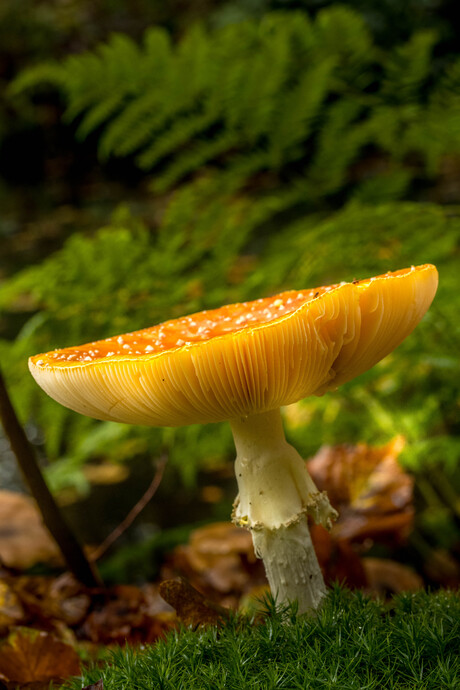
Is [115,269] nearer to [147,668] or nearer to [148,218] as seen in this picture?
[147,668]

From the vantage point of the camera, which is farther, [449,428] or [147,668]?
[449,428]

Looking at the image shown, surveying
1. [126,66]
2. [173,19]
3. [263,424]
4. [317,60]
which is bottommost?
[263,424]

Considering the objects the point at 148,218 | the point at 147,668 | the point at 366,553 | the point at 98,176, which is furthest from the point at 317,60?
the point at 98,176

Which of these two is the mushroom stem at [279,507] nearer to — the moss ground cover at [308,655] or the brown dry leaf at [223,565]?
the moss ground cover at [308,655]

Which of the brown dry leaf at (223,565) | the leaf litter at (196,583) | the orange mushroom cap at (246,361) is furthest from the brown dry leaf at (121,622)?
the orange mushroom cap at (246,361)

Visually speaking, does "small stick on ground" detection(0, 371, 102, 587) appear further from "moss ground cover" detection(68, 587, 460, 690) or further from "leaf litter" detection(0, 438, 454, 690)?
"moss ground cover" detection(68, 587, 460, 690)

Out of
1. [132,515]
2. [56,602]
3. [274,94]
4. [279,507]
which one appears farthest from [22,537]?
[274,94]
